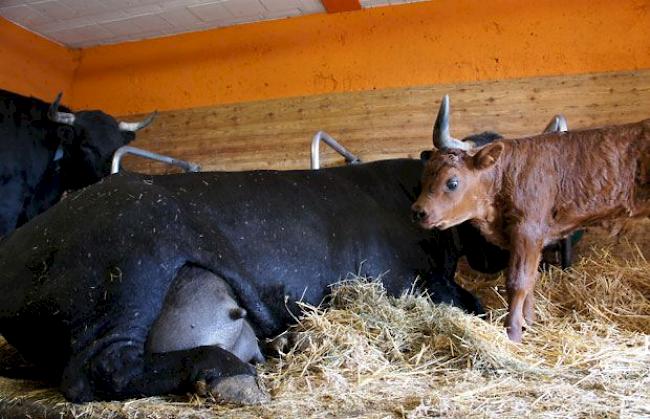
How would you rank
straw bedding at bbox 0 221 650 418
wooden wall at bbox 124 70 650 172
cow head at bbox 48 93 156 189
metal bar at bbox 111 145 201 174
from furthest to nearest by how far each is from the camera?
1. cow head at bbox 48 93 156 189
2. wooden wall at bbox 124 70 650 172
3. metal bar at bbox 111 145 201 174
4. straw bedding at bbox 0 221 650 418

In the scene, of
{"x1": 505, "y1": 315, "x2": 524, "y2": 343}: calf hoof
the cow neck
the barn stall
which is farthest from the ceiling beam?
{"x1": 505, "y1": 315, "x2": 524, "y2": 343}: calf hoof

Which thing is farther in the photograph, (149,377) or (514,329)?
(514,329)

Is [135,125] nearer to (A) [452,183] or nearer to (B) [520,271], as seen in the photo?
(A) [452,183]

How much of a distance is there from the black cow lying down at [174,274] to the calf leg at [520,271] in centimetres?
53

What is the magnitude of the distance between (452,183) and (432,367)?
3.45 feet

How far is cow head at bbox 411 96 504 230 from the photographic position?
3.16 metres

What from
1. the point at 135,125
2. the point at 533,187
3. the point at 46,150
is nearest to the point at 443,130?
the point at 533,187

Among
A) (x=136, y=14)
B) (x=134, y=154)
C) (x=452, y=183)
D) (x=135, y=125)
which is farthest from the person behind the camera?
(x=136, y=14)

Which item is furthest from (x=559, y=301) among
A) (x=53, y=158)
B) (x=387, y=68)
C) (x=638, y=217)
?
(x=53, y=158)

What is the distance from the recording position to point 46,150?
673cm

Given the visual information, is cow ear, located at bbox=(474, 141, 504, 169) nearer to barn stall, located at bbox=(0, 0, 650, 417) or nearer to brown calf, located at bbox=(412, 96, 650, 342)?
brown calf, located at bbox=(412, 96, 650, 342)

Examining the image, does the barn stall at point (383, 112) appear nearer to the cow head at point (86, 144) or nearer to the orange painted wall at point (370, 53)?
the orange painted wall at point (370, 53)

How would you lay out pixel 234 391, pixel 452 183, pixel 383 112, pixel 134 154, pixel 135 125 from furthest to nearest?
pixel 135 125
pixel 383 112
pixel 134 154
pixel 452 183
pixel 234 391

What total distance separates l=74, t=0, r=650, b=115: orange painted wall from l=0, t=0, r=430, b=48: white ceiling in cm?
14
